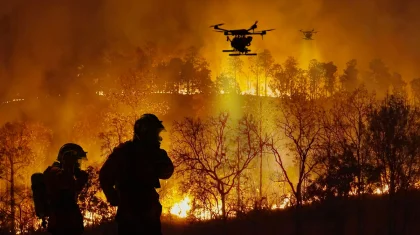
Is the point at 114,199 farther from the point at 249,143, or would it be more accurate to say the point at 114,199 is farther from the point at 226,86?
the point at 226,86

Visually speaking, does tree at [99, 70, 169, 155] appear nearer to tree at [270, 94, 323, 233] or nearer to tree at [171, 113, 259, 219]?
tree at [171, 113, 259, 219]

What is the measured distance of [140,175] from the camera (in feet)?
15.0

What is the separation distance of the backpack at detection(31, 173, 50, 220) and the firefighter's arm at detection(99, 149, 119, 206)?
2249 millimetres

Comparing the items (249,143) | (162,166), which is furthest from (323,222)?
(162,166)

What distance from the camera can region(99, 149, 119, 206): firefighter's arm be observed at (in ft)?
14.5

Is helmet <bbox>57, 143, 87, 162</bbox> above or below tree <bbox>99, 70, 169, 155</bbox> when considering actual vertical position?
below

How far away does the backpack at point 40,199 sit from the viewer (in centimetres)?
633

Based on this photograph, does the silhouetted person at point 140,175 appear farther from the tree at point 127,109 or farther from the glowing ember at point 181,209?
the tree at point 127,109

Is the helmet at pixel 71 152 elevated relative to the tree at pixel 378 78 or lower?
lower

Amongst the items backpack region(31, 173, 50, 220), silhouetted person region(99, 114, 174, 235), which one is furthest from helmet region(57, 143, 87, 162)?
silhouetted person region(99, 114, 174, 235)

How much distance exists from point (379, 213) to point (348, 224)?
9.13 feet

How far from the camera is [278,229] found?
37469mm

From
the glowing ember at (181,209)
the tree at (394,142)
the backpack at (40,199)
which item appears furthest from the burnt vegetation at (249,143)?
the backpack at (40,199)

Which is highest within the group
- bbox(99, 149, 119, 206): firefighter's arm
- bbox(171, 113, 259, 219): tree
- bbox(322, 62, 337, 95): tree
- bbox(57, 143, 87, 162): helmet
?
bbox(322, 62, 337, 95): tree
